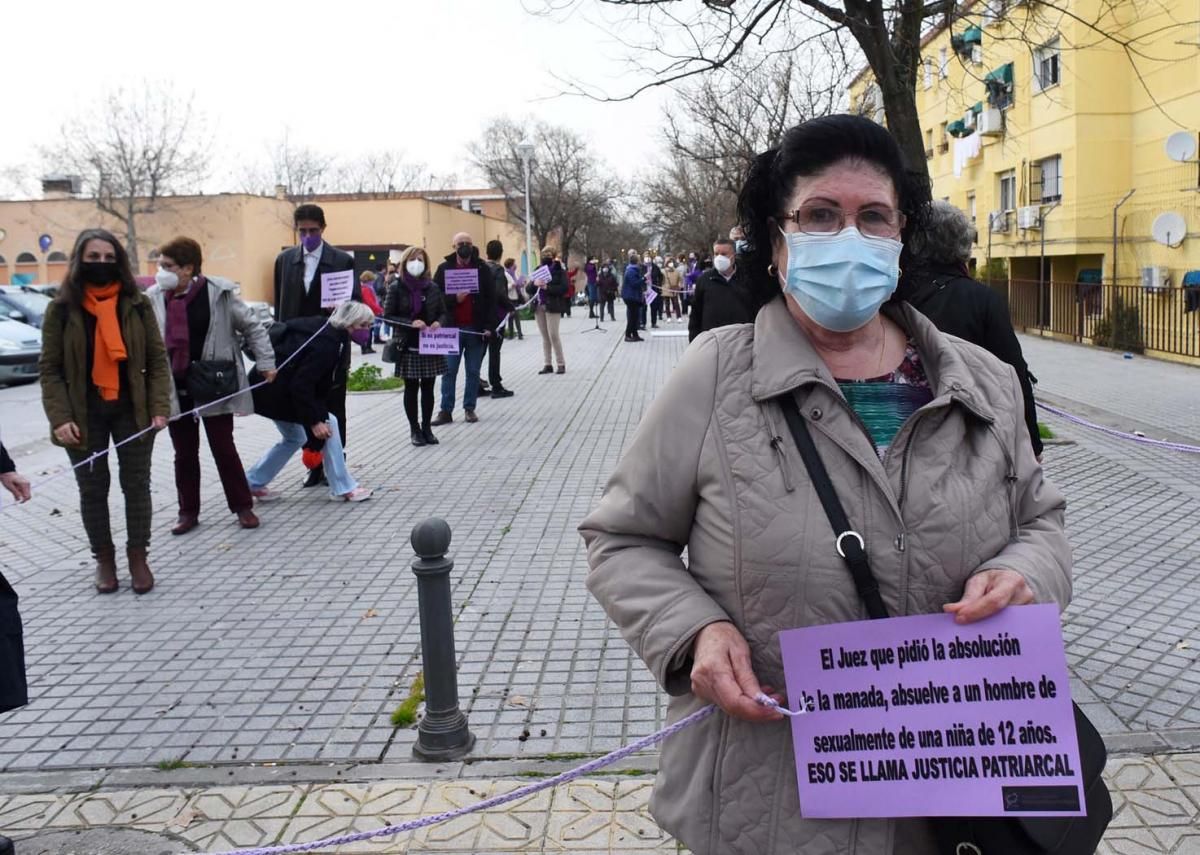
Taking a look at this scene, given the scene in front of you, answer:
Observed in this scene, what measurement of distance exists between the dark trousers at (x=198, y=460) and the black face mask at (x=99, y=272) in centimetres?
146

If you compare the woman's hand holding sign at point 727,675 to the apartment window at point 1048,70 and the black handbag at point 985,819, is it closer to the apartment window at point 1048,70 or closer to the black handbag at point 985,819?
the black handbag at point 985,819

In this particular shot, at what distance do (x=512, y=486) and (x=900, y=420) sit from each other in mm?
7445

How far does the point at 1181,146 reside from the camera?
22.2 metres

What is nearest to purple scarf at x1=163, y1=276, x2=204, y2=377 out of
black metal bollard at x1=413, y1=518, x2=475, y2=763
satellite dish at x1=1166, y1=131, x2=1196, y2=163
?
black metal bollard at x1=413, y1=518, x2=475, y2=763

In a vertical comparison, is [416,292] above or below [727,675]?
above

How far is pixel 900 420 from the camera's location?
6.95 feet

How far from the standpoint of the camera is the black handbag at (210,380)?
25.0ft

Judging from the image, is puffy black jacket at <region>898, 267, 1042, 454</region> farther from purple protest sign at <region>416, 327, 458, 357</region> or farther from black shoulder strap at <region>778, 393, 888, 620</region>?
purple protest sign at <region>416, 327, 458, 357</region>

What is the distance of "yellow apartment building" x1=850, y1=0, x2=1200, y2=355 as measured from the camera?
22.4m

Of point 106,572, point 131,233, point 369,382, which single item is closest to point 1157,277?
point 369,382

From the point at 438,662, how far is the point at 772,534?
258 centimetres

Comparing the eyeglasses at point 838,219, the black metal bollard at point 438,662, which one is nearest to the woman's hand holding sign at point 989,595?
the eyeglasses at point 838,219

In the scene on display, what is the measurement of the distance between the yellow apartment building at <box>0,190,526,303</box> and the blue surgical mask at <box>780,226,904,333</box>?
49.9 metres

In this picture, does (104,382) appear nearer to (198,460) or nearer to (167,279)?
(167,279)
